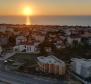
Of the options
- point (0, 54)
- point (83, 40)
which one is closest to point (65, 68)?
point (0, 54)

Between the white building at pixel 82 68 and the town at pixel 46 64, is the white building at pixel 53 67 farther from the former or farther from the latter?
the white building at pixel 82 68

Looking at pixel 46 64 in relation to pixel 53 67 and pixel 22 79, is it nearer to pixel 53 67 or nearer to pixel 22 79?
pixel 53 67

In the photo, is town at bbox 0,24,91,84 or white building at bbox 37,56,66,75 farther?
white building at bbox 37,56,66,75

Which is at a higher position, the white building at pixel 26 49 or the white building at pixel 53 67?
the white building at pixel 26 49

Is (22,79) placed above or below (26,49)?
below

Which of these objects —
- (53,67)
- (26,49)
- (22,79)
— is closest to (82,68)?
(53,67)

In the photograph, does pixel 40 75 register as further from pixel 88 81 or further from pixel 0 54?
pixel 0 54

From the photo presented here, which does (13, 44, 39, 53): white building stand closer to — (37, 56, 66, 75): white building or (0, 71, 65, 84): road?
(37, 56, 66, 75): white building

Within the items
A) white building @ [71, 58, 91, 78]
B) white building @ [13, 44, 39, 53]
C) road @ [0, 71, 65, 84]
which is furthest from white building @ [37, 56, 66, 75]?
white building @ [13, 44, 39, 53]

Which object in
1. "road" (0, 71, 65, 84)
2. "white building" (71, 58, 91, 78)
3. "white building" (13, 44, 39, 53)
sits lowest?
"road" (0, 71, 65, 84)

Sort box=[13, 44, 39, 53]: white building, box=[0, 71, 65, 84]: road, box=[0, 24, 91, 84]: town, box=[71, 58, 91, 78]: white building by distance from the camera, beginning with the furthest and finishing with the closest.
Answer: box=[13, 44, 39, 53]: white building < box=[71, 58, 91, 78]: white building < box=[0, 24, 91, 84]: town < box=[0, 71, 65, 84]: road

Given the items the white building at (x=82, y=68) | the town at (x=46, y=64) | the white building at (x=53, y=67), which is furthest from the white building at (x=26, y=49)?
the white building at (x=82, y=68)
